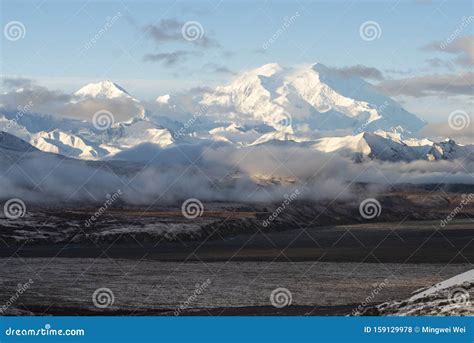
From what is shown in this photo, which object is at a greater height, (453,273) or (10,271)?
(453,273)

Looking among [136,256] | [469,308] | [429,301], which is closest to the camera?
[469,308]

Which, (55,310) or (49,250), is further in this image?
Result: (49,250)

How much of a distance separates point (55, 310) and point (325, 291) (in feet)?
119

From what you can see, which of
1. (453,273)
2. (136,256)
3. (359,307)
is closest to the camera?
(359,307)

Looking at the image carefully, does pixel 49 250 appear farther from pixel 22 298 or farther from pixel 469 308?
pixel 469 308

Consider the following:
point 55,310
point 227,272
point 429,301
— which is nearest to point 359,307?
point 429,301

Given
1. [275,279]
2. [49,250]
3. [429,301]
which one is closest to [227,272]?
[275,279]

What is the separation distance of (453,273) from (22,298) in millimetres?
72622

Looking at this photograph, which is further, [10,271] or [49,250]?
[49,250]

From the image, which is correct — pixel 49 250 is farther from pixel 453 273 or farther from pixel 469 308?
pixel 469 308

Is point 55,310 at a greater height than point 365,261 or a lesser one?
lesser

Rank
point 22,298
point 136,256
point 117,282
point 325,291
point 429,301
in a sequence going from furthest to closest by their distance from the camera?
1. point 136,256
2. point 117,282
3. point 325,291
4. point 22,298
5. point 429,301

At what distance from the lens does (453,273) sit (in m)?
124

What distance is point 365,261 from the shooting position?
15425 centimetres
